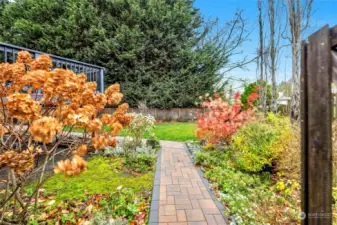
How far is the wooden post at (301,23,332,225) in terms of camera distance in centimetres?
112

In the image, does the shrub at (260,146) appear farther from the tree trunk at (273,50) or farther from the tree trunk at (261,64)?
the tree trunk at (261,64)

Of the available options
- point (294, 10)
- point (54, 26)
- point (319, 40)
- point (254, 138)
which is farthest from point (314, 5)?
point (54, 26)

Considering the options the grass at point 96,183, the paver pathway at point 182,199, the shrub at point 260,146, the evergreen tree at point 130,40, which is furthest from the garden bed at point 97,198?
the evergreen tree at point 130,40

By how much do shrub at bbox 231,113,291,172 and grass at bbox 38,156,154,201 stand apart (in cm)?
193

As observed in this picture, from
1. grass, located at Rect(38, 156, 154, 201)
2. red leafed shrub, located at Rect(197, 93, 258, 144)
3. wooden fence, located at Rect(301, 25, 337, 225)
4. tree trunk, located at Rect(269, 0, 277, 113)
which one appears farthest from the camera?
tree trunk, located at Rect(269, 0, 277, 113)

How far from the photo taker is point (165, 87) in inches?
450

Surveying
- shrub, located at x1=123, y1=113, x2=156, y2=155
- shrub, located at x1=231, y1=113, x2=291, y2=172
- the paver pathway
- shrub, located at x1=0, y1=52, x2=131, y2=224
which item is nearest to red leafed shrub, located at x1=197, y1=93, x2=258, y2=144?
shrub, located at x1=231, y1=113, x2=291, y2=172

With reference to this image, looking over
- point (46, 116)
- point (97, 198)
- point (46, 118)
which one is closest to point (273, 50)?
point (97, 198)

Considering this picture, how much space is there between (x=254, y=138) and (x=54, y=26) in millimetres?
12099

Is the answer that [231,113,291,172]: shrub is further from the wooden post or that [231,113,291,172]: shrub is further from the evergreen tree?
the evergreen tree

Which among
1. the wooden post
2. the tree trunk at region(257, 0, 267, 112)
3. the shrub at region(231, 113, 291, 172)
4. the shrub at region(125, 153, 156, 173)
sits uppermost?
the tree trunk at region(257, 0, 267, 112)

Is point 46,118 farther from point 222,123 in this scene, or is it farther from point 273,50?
point 273,50

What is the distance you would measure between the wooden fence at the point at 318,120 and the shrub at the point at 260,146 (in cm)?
292

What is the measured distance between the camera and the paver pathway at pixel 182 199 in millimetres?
2307
